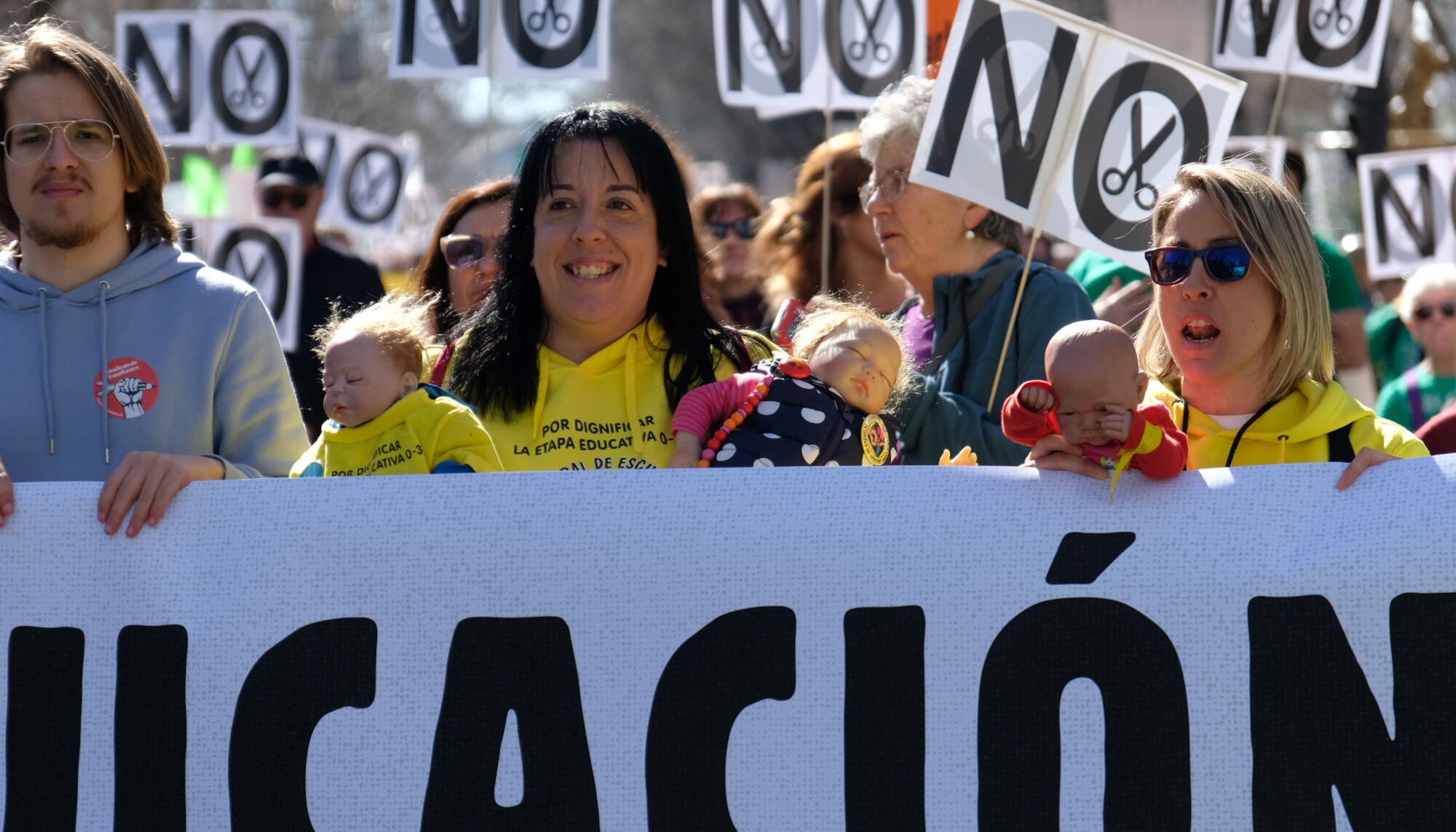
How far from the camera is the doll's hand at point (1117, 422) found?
2465 mm

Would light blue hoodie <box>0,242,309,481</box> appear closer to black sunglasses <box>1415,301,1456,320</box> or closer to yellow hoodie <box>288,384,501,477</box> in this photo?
yellow hoodie <box>288,384,501,477</box>

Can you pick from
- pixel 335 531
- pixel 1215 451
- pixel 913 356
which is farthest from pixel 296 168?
pixel 1215 451

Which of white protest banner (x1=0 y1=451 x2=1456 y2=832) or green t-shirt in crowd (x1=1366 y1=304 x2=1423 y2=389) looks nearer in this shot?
white protest banner (x1=0 y1=451 x2=1456 y2=832)

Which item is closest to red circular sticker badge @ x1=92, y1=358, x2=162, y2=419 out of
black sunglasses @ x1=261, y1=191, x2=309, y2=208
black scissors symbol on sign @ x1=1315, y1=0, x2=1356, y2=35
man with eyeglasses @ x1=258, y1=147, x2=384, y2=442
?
man with eyeglasses @ x1=258, y1=147, x2=384, y2=442

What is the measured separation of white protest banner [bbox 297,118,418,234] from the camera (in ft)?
33.0

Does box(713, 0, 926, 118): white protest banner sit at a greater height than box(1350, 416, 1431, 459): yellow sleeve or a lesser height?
greater

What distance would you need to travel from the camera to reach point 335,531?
2695 millimetres

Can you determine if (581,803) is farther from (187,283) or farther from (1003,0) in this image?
(1003,0)

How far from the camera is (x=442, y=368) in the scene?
3.32 metres

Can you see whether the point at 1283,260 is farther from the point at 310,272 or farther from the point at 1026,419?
the point at 310,272

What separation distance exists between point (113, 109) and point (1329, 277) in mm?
3952

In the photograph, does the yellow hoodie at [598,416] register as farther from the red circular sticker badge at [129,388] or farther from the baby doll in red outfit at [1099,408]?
the baby doll in red outfit at [1099,408]

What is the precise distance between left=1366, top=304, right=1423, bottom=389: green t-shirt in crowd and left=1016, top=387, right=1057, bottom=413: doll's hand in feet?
16.2

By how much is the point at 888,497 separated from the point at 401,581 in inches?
31.2
